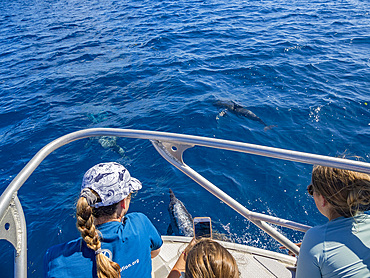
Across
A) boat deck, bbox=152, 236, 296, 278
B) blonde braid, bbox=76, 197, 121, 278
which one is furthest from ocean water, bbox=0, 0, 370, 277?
blonde braid, bbox=76, 197, 121, 278

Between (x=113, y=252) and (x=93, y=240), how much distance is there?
21 centimetres

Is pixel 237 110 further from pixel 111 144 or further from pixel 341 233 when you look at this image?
pixel 341 233

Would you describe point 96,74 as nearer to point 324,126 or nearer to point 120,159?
point 120,159

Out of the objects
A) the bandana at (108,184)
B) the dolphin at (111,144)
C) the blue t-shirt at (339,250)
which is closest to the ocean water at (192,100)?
the dolphin at (111,144)

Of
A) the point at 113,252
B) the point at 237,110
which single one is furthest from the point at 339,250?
the point at 237,110

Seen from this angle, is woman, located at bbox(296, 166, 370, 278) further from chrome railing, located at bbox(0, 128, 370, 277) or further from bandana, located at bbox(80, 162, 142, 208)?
bandana, located at bbox(80, 162, 142, 208)

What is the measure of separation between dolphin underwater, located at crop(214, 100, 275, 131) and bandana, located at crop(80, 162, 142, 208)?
235 inches

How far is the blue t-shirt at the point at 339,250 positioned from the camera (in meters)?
1.74

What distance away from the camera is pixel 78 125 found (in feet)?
27.3

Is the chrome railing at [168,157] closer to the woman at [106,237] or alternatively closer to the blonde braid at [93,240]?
the woman at [106,237]

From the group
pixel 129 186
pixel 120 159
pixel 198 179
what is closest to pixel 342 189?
pixel 198 179

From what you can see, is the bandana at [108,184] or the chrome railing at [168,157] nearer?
the chrome railing at [168,157]

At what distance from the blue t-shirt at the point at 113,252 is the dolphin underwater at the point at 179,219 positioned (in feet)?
9.67

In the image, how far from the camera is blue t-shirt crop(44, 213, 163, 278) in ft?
6.01
